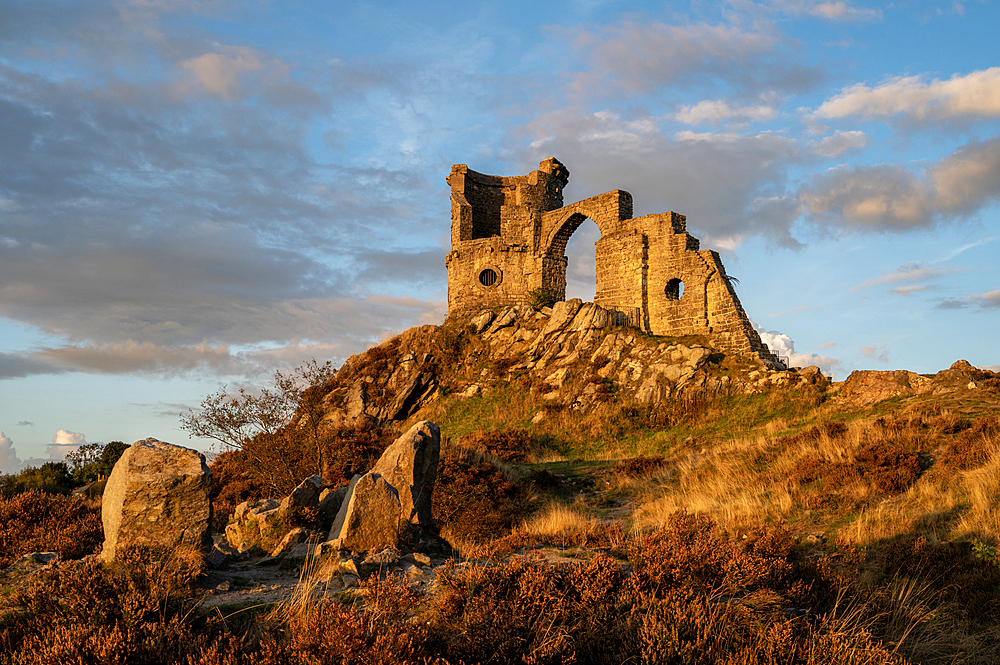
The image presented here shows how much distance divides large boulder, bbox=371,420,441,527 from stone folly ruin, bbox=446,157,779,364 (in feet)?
60.5

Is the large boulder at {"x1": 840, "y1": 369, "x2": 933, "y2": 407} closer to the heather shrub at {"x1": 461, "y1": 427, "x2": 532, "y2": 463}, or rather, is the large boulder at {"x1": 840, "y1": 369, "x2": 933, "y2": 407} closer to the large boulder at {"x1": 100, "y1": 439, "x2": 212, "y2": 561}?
the heather shrub at {"x1": 461, "y1": 427, "x2": 532, "y2": 463}

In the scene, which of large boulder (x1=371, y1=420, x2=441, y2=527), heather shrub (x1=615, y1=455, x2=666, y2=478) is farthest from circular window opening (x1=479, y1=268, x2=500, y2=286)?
large boulder (x1=371, y1=420, x2=441, y2=527)

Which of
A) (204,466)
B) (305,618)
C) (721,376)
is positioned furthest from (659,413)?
(305,618)

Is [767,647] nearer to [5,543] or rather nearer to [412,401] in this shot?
[5,543]

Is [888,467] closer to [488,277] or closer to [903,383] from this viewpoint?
[903,383]

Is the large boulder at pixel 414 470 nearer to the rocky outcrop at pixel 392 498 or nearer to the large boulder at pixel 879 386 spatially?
the rocky outcrop at pixel 392 498

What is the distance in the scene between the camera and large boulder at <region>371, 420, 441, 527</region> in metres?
8.12

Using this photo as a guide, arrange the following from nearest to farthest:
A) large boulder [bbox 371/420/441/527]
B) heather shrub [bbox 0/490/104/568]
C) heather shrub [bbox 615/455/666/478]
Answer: heather shrub [bbox 0/490/104/568], large boulder [bbox 371/420/441/527], heather shrub [bbox 615/455/666/478]

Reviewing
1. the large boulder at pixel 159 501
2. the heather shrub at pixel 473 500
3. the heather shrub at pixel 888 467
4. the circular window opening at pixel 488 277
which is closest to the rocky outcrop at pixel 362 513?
the large boulder at pixel 159 501

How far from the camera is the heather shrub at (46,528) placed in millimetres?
7824

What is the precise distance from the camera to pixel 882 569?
7.19 meters

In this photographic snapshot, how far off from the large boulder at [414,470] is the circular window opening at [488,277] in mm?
22999

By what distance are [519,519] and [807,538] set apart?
5295mm

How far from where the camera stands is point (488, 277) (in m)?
31.9
